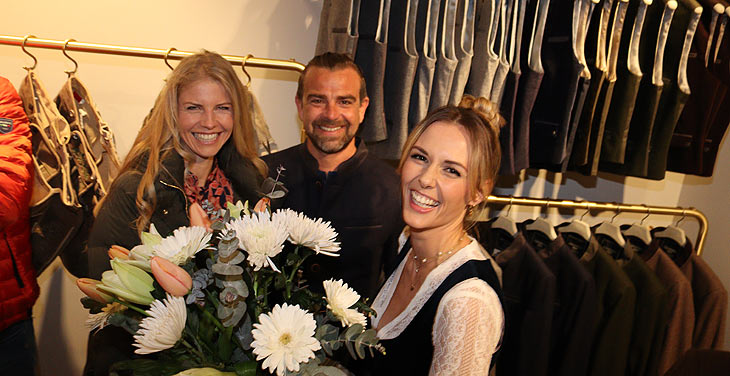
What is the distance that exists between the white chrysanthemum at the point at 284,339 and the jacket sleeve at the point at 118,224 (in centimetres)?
101

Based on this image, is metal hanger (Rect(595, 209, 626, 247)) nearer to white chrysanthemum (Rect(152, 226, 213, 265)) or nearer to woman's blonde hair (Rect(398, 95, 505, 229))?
woman's blonde hair (Rect(398, 95, 505, 229))

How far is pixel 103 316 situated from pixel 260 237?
36 cm

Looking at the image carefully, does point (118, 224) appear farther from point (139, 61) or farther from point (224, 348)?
point (139, 61)

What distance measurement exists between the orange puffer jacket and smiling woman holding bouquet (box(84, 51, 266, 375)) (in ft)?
1.11

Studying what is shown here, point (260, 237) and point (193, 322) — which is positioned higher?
point (260, 237)

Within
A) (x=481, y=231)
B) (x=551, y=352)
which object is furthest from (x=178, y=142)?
(x=551, y=352)

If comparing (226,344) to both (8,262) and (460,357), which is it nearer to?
(460,357)

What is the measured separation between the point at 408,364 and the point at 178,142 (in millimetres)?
1087

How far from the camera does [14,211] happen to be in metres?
1.79

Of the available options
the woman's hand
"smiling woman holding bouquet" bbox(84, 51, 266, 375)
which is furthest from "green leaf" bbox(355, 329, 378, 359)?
"smiling woman holding bouquet" bbox(84, 51, 266, 375)

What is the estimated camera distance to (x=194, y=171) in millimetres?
1868

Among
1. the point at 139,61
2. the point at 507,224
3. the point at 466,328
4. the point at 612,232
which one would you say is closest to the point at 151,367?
the point at 466,328

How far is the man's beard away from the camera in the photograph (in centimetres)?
207

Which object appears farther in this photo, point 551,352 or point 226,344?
point 551,352
